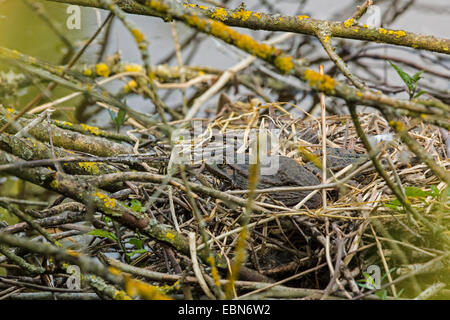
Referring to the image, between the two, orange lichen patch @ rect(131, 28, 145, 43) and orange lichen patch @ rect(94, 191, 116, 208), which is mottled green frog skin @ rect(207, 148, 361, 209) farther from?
orange lichen patch @ rect(131, 28, 145, 43)

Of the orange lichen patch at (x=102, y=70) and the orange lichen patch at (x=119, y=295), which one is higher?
the orange lichen patch at (x=102, y=70)

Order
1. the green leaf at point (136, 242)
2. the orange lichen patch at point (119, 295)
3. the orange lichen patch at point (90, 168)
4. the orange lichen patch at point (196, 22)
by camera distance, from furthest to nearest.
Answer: the orange lichen patch at point (90, 168) < the green leaf at point (136, 242) < the orange lichen patch at point (119, 295) < the orange lichen patch at point (196, 22)

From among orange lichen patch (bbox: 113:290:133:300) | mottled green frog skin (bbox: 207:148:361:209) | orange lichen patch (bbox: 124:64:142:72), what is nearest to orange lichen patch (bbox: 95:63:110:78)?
orange lichen patch (bbox: 124:64:142:72)

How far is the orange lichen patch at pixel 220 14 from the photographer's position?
134 centimetres

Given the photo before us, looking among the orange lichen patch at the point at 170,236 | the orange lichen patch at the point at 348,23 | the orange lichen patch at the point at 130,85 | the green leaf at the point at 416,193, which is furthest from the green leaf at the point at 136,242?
the orange lichen patch at the point at 130,85

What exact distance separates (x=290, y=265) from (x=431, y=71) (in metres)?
1.74

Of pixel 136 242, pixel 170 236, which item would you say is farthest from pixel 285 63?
pixel 136 242

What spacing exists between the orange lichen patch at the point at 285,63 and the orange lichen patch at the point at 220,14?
659 millimetres

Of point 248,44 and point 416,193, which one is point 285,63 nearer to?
point 248,44

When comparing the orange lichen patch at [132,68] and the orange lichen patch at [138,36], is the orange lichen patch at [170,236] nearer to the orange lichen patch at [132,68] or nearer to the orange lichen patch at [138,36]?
the orange lichen patch at [138,36]

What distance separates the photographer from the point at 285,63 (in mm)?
755

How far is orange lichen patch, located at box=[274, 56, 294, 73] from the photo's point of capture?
755 millimetres

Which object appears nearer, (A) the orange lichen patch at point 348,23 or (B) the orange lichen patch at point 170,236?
(B) the orange lichen patch at point 170,236
